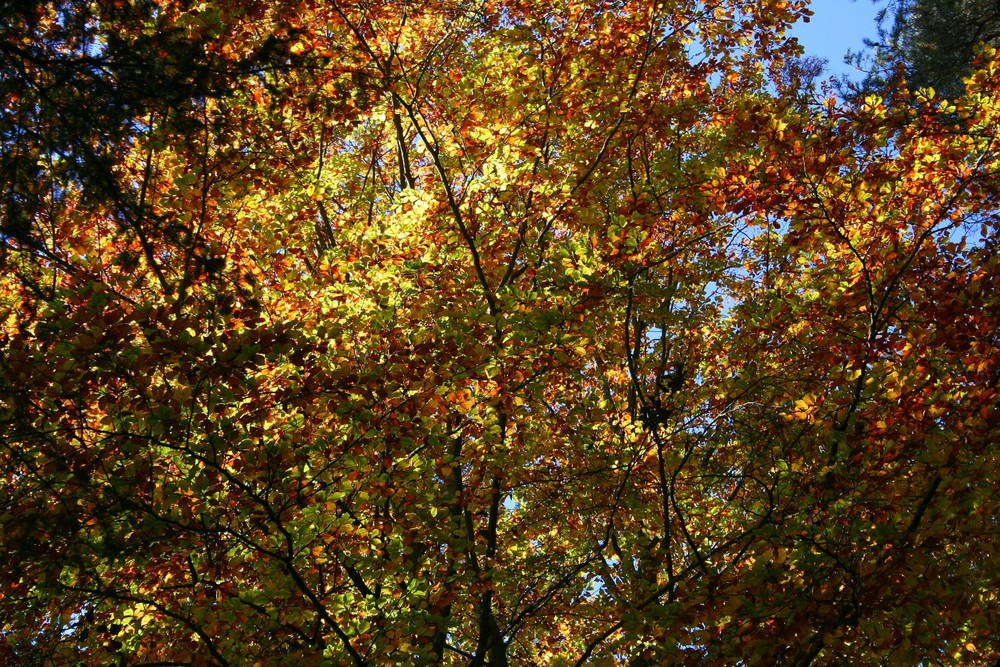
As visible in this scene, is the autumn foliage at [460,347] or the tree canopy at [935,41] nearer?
the autumn foliage at [460,347]

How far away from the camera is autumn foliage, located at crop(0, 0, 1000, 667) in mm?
6160

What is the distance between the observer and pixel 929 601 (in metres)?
6.57

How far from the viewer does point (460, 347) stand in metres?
8.02

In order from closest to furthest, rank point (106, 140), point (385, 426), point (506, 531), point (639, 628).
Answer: point (106, 140), point (639, 628), point (385, 426), point (506, 531)

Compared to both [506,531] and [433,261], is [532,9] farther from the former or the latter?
[506,531]

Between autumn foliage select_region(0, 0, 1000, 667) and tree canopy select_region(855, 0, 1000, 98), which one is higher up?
tree canopy select_region(855, 0, 1000, 98)

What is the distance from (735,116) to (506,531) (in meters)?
6.22

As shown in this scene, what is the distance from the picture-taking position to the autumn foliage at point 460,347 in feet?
20.2

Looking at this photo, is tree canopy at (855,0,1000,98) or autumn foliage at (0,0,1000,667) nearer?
autumn foliage at (0,0,1000,667)

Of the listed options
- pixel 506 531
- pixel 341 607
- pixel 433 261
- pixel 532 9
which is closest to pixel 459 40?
pixel 532 9

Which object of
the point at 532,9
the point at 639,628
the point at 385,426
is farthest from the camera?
the point at 532,9

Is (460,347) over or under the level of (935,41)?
under

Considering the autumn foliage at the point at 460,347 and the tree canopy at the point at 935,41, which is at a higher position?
the tree canopy at the point at 935,41

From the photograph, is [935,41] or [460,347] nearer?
[460,347]
